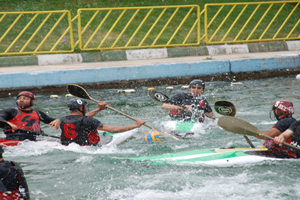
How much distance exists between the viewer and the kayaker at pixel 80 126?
5238 millimetres

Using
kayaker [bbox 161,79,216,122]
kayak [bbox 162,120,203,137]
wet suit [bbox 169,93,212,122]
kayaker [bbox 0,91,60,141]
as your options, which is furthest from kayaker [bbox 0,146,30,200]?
wet suit [bbox 169,93,212,122]

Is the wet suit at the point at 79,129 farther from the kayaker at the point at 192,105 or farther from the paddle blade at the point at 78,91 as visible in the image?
the kayaker at the point at 192,105

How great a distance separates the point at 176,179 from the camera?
179 inches

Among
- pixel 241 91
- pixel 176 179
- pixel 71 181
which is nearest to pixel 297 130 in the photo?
pixel 176 179

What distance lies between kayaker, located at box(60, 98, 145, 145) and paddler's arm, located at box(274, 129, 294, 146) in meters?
1.83

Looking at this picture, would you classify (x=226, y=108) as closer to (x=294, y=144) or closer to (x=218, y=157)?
(x=218, y=157)

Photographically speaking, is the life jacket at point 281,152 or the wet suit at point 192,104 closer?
the life jacket at point 281,152

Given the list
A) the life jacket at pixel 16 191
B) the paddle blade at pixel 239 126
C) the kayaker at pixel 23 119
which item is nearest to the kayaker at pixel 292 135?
the paddle blade at pixel 239 126

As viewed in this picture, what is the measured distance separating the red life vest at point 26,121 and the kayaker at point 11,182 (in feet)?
9.18

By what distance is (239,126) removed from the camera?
4.84m

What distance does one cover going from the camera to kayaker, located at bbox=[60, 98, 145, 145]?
5.24m

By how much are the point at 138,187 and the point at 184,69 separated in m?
7.13

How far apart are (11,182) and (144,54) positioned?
976 centimetres

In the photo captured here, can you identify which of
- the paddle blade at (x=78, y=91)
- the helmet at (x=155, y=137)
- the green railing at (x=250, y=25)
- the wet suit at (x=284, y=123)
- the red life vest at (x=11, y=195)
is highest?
the green railing at (x=250, y=25)
